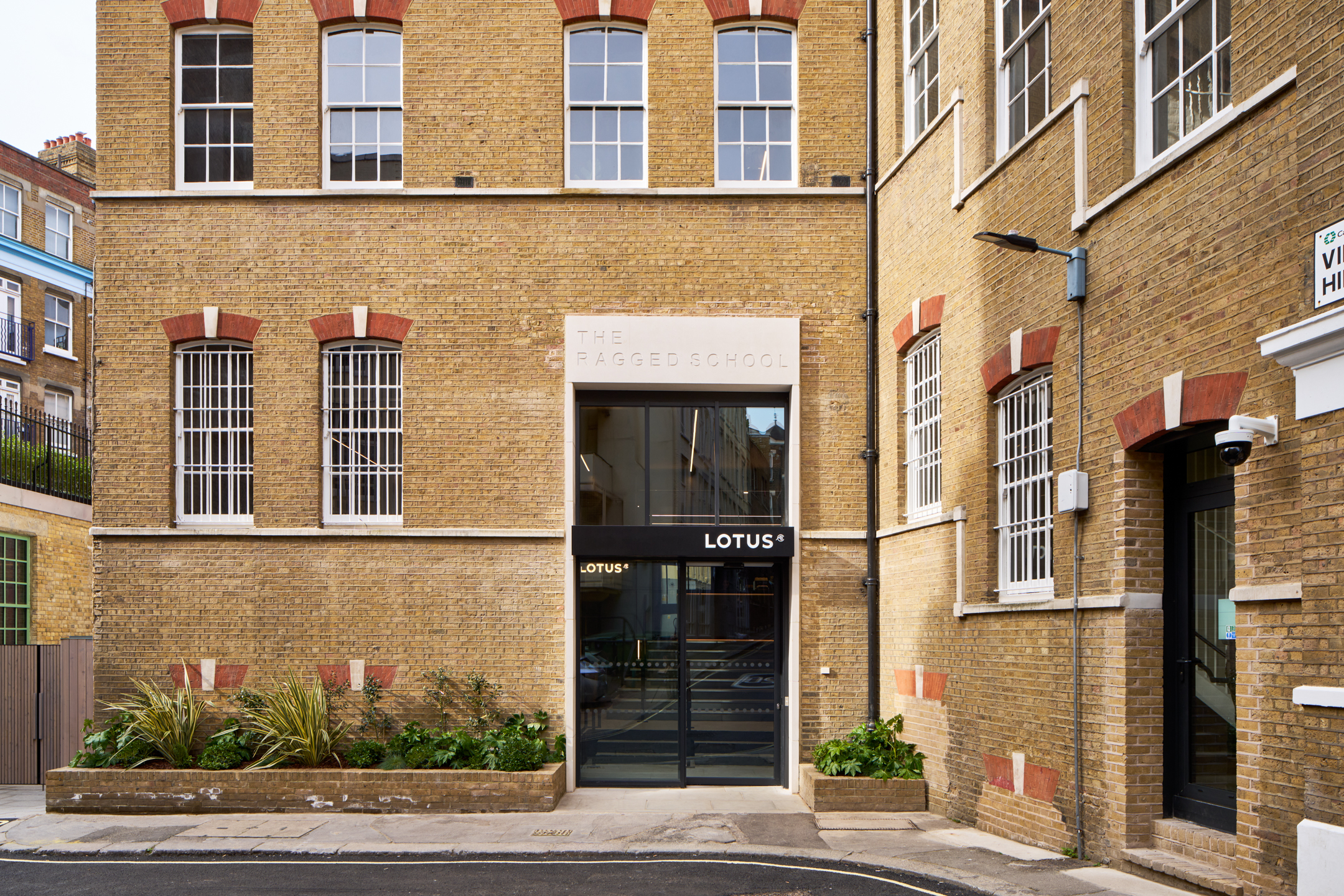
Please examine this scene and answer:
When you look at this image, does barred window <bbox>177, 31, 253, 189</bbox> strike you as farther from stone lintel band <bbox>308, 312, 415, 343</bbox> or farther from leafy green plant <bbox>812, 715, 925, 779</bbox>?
leafy green plant <bbox>812, 715, 925, 779</bbox>

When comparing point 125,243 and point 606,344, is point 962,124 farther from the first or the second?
point 125,243

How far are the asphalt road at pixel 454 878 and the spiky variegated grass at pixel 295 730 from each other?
2178 millimetres

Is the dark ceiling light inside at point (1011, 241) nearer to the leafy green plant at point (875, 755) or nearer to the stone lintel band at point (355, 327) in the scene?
the leafy green plant at point (875, 755)

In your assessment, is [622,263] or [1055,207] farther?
[622,263]

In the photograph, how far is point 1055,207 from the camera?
956cm

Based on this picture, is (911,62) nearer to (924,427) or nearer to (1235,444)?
(924,427)

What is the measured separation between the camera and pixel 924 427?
41.1ft

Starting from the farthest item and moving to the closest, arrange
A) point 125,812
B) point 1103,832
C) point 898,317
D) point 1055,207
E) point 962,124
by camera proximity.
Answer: point 898,317, point 125,812, point 962,124, point 1055,207, point 1103,832

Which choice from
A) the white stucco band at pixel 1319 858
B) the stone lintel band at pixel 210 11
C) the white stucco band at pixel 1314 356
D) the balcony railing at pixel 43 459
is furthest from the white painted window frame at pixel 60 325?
the white stucco band at pixel 1319 858

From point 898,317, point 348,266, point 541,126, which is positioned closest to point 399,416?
point 348,266

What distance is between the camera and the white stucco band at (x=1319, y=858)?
607 cm

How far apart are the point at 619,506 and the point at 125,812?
21.6 ft

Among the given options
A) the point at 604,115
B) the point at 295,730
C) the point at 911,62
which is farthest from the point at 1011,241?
the point at 295,730

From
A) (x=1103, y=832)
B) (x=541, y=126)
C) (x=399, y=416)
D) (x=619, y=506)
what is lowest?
(x=1103, y=832)
